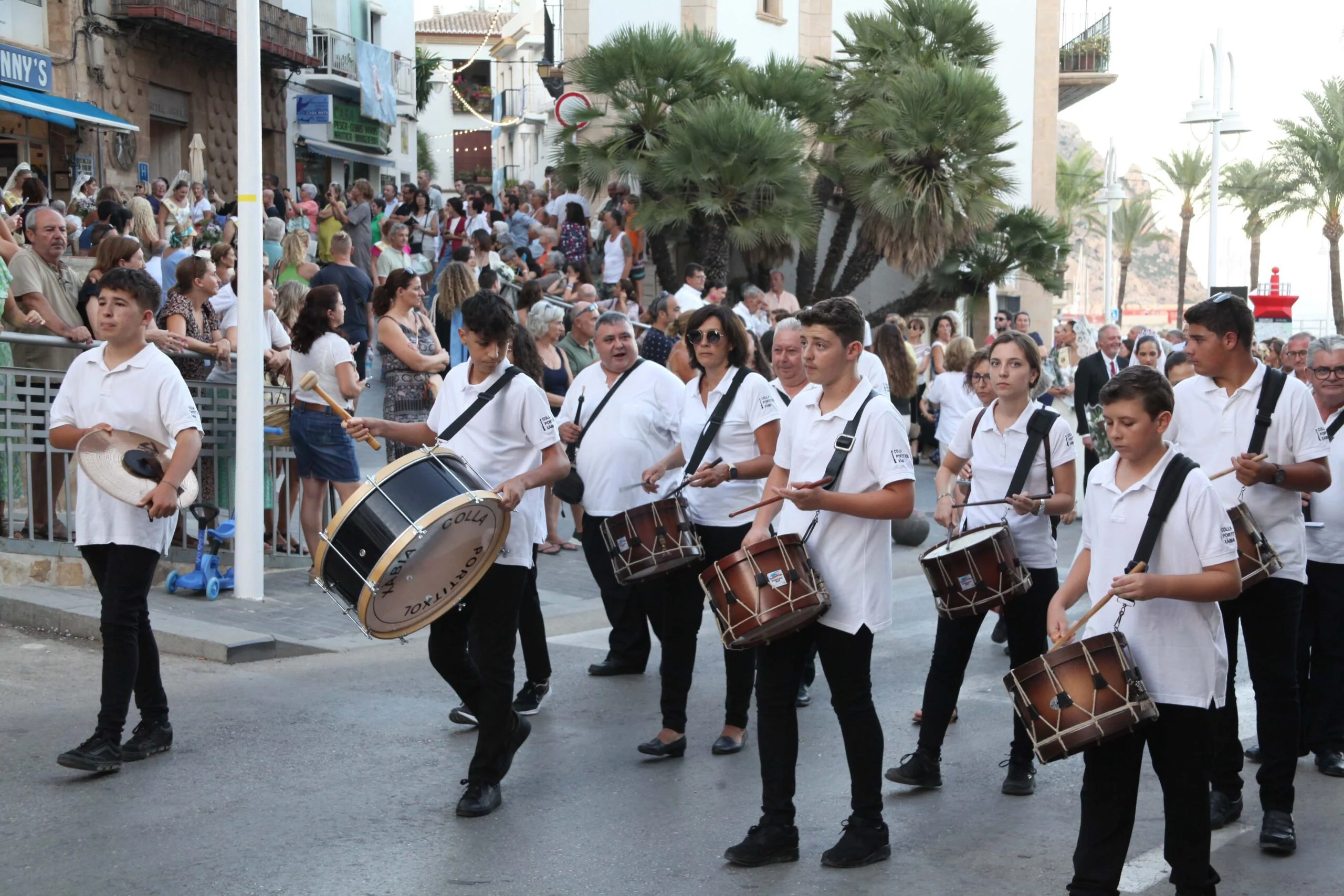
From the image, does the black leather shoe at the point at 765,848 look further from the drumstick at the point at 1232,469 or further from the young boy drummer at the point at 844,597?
the drumstick at the point at 1232,469

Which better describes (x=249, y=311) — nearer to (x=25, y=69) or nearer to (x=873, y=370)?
(x=873, y=370)

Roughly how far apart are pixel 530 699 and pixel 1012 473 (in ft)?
8.61

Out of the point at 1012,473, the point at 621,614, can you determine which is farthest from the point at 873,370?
the point at 1012,473

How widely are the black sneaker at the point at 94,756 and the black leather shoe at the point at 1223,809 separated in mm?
4306

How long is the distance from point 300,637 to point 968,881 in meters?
4.81

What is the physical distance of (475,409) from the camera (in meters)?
6.14

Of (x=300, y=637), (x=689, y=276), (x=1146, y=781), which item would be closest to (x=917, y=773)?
(x=1146, y=781)

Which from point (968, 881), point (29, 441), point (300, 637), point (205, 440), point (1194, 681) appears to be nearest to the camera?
point (1194, 681)

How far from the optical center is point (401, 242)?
666 inches

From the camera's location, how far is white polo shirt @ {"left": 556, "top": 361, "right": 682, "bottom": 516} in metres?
7.80

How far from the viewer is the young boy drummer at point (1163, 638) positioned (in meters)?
4.45

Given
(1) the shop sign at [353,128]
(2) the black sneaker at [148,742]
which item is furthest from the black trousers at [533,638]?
(1) the shop sign at [353,128]

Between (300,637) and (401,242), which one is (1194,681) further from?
(401,242)

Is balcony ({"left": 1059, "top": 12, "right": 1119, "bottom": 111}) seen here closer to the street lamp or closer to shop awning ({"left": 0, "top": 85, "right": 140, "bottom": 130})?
the street lamp
